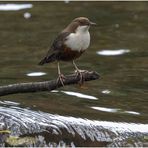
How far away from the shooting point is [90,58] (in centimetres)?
1159

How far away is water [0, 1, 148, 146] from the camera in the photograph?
880 centimetres

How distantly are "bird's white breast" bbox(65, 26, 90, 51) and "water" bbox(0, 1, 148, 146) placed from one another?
4.31 feet

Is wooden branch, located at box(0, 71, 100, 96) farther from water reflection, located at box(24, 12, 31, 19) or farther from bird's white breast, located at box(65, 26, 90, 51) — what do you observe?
water reflection, located at box(24, 12, 31, 19)

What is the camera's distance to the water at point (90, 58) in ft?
28.9

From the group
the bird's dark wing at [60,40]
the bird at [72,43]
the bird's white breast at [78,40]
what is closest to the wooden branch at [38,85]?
the bird at [72,43]

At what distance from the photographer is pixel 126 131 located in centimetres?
782

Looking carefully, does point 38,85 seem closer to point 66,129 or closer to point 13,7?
point 66,129

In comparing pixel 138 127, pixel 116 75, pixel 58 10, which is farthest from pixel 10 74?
pixel 58 10

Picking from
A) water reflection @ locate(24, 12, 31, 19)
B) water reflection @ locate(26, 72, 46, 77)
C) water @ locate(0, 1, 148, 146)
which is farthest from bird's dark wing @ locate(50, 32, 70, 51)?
water reflection @ locate(24, 12, 31, 19)

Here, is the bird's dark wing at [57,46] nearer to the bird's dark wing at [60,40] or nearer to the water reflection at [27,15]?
the bird's dark wing at [60,40]

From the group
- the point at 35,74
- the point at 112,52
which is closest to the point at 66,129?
the point at 35,74

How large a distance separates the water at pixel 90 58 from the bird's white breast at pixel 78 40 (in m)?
1.31

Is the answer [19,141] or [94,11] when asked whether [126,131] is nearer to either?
[19,141]

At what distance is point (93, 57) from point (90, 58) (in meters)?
0.09
